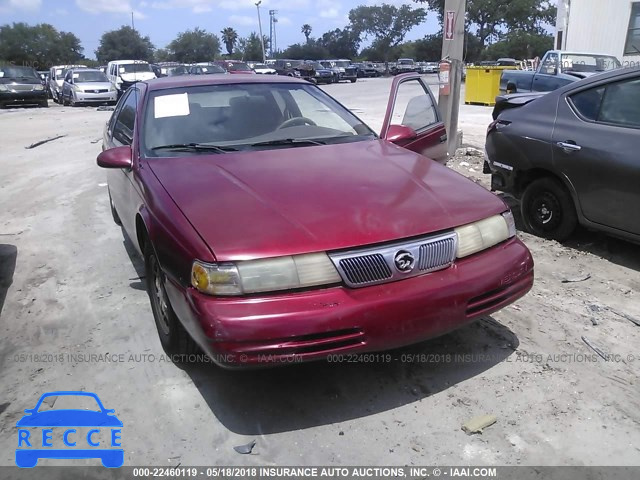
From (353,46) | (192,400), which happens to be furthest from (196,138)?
(353,46)

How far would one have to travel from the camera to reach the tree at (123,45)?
87469mm

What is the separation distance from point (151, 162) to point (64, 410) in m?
1.54

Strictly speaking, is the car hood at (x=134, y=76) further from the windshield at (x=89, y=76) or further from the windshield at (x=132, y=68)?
the windshield at (x=89, y=76)

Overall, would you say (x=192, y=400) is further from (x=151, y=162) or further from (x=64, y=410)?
(x=151, y=162)

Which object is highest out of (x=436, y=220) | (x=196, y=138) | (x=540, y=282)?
(x=196, y=138)

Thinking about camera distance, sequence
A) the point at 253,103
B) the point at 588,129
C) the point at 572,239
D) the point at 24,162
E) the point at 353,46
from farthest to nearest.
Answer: the point at 353,46
the point at 24,162
the point at 572,239
the point at 588,129
the point at 253,103

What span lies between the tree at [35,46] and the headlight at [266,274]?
3176 inches

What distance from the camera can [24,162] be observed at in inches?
387

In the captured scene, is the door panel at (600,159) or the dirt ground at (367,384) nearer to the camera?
the dirt ground at (367,384)

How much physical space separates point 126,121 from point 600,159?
379 centimetres

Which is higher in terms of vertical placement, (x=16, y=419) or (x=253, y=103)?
(x=253, y=103)

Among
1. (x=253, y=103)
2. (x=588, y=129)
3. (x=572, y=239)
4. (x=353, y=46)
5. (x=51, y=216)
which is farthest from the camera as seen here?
(x=353, y=46)

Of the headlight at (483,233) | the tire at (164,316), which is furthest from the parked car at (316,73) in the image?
the headlight at (483,233)

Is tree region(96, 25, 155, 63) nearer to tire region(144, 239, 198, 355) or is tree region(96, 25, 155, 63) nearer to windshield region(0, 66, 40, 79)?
windshield region(0, 66, 40, 79)
